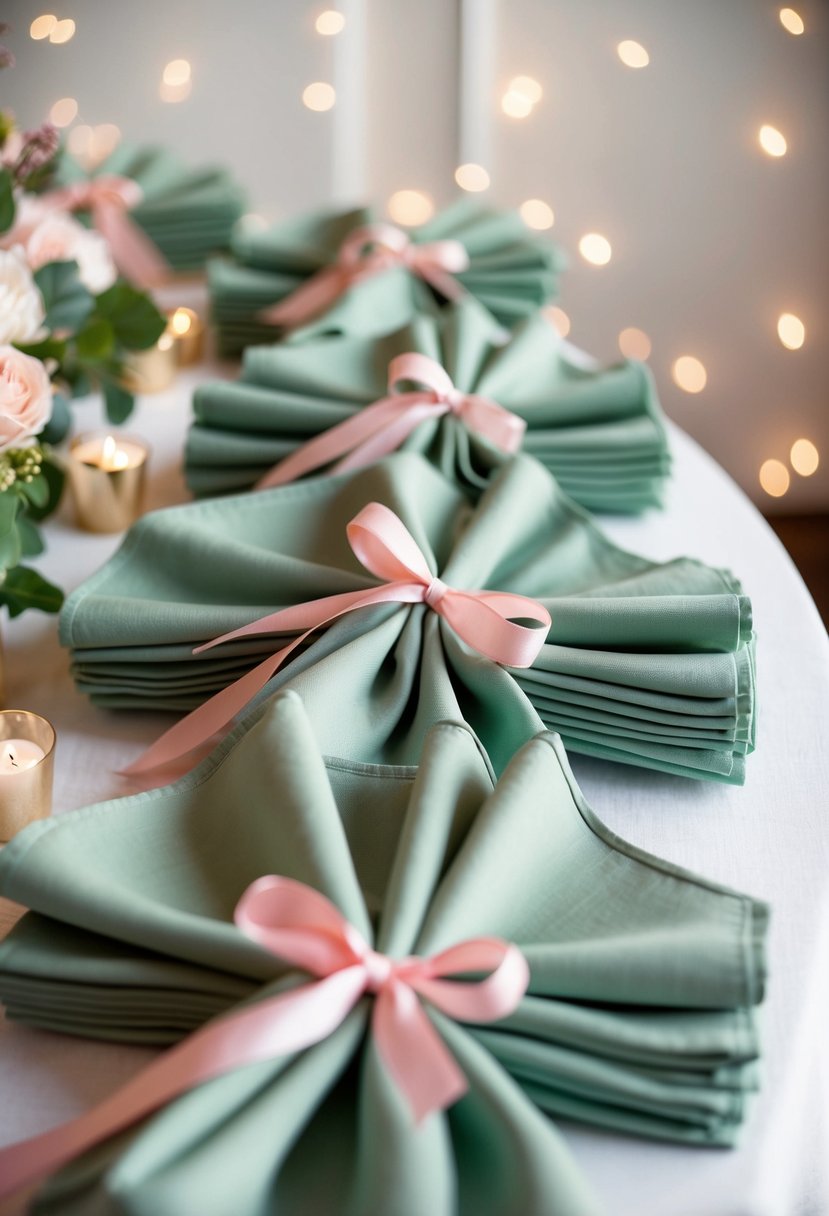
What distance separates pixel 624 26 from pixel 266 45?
575 mm

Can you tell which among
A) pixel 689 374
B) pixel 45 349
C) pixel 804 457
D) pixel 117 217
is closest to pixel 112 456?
pixel 45 349

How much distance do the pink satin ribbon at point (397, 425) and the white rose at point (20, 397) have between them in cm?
25

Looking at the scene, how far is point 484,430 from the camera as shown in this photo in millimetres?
1137

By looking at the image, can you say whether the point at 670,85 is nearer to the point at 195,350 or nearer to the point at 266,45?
the point at 266,45

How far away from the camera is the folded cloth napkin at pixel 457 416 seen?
3.79 feet

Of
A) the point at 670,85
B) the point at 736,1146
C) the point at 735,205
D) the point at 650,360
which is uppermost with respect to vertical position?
the point at 670,85

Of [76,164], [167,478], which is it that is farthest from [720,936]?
[76,164]

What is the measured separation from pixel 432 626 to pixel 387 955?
12.9 inches

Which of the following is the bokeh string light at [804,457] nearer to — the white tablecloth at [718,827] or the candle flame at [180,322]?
the white tablecloth at [718,827]

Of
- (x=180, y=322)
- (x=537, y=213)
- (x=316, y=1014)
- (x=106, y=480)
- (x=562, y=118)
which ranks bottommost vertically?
(x=316, y=1014)

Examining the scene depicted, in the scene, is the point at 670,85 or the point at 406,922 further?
the point at 670,85

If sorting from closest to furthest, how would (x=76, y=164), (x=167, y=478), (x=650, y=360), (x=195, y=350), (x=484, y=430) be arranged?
(x=484, y=430) < (x=167, y=478) < (x=195, y=350) < (x=76, y=164) < (x=650, y=360)

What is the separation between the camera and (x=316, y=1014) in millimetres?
573

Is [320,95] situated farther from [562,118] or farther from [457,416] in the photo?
[457,416]
